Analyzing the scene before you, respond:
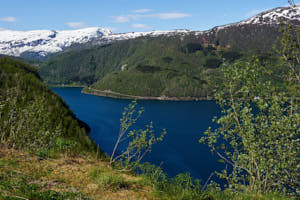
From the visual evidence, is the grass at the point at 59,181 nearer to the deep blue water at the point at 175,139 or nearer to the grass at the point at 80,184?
the grass at the point at 80,184

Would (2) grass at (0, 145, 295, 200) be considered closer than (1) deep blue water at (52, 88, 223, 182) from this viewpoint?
Yes

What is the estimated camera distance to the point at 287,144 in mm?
11836

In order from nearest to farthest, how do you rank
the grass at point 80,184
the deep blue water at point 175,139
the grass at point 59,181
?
the grass at point 59,181 < the grass at point 80,184 < the deep blue water at point 175,139

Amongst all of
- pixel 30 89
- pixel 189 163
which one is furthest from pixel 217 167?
pixel 30 89

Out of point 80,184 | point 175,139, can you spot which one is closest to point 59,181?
point 80,184

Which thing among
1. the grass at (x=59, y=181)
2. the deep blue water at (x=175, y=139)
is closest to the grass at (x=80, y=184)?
the grass at (x=59, y=181)

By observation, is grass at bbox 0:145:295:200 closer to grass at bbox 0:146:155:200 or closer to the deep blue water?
grass at bbox 0:146:155:200

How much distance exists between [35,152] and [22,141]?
2684 millimetres

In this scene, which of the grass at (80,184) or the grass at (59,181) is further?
the grass at (80,184)

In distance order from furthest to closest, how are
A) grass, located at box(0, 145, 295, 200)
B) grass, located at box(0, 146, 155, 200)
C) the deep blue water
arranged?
the deep blue water → grass, located at box(0, 145, 295, 200) → grass, located at box(0, 146, 155, 200)

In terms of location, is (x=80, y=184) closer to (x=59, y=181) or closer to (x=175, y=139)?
(x=59, y=181)

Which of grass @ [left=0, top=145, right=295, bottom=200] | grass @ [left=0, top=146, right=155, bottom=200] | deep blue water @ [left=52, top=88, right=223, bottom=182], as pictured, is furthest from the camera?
deep blue water @ [left=52, top=88, right=223, bottom=182]

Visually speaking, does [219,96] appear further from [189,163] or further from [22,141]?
[189,163]

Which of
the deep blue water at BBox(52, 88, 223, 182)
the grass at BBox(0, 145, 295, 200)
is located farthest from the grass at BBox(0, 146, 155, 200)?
the deep blue water at BBox(52, 88, 223, 182)
